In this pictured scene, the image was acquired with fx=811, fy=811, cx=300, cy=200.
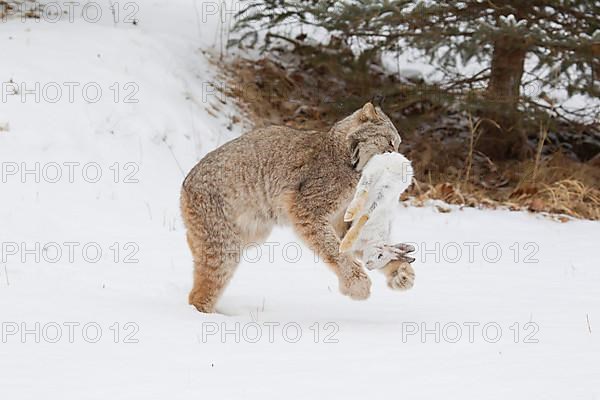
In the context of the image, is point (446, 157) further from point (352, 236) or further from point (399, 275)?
point (352, 236)

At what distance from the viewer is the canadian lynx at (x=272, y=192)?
514 cm

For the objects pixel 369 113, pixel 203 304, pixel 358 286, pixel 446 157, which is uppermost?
pixel 369 113

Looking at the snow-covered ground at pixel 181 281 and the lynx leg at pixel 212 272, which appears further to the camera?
the lynx leg at pixel 212 272

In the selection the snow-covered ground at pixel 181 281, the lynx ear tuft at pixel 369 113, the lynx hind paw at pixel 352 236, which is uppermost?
the lynx ear tuft at pixel 369 113

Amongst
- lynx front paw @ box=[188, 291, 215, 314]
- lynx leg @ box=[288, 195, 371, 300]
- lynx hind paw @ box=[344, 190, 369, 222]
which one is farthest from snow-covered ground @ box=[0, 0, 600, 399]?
lynx hind paw @ box=[344, 190, 369, 222]

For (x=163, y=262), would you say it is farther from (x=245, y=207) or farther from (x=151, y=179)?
(x=151, y=179)

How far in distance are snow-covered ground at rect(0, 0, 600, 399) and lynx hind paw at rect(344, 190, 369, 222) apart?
0.65 meters

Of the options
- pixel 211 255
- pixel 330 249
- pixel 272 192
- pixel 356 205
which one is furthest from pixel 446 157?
pixel 356 205

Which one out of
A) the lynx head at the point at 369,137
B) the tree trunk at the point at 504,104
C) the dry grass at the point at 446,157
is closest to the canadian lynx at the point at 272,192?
the lynx head at the point at 369,137

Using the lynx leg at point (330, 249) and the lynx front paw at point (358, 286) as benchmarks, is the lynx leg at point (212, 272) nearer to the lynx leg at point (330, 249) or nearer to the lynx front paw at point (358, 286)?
the lynx leg at point (330, 249)

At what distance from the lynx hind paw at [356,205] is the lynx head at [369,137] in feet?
1.80

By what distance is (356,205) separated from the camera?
4633 mm

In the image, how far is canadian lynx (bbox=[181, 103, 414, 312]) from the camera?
16.9 feet

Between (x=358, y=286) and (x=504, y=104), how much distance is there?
4.87m
